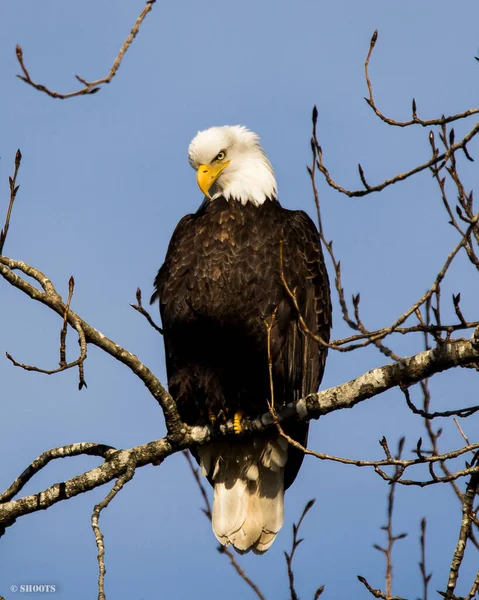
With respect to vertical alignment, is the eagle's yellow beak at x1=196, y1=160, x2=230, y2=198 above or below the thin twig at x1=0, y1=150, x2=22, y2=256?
above

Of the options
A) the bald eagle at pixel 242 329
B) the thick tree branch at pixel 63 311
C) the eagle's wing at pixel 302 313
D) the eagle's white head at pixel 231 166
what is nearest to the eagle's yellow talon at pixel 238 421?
the bald eagle at pixel 242 329

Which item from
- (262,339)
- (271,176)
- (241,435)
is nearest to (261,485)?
(241,435)

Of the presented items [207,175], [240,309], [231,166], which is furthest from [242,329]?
[231,166]

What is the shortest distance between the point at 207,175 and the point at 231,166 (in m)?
0.21

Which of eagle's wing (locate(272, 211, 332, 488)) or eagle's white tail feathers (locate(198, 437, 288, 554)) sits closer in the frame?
eagle's wing (locate(272, 211, 332, 488))

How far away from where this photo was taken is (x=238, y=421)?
461 centimetres

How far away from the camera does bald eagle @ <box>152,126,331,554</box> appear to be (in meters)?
4.48

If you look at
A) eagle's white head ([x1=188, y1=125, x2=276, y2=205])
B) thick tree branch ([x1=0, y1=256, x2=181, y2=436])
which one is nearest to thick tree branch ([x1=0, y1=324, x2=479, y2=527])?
thick tree branch ([x1=0, y1=256, x2=181, y2=436])

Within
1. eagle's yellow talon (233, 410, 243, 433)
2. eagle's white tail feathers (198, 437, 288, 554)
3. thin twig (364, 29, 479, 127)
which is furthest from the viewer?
eagle's white tail feathers (198, 437, 288, 554)

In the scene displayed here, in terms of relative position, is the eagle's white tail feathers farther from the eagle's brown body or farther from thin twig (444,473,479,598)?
thin twig (444,473,479,598)

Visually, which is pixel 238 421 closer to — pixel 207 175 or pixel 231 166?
pixel 207 175

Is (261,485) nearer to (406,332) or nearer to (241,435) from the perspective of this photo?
(241,435)

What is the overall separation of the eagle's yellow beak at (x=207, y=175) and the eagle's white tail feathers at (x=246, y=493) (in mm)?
1379

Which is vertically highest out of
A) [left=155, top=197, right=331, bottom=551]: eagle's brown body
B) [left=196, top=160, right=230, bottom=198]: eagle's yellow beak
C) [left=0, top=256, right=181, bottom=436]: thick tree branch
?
[left=196, top=160, right=230, bottom=198]: eagle's yellow beak
